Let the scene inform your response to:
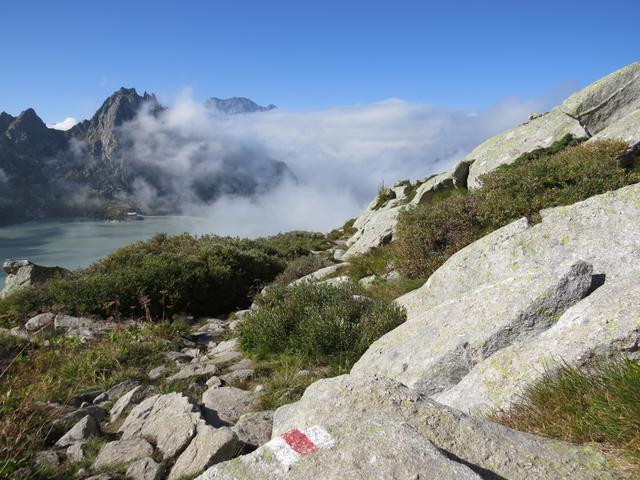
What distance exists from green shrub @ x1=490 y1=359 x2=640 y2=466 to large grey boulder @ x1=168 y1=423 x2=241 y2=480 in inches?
99.9

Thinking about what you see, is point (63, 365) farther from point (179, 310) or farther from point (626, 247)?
point (626, 247)

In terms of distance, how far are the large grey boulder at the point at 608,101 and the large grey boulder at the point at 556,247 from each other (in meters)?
15.8

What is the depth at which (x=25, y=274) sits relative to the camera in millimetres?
18406

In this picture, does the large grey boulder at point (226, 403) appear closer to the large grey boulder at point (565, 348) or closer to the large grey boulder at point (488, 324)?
the large grey boulder at point (488, 324)

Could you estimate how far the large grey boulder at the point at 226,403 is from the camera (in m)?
5.83

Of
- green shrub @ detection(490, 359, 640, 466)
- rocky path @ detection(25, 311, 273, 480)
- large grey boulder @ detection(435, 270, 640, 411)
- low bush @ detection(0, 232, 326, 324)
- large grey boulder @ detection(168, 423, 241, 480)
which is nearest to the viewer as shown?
green shrub @ detection(490, 359, 640, 466)

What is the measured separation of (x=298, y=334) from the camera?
8.62 metres

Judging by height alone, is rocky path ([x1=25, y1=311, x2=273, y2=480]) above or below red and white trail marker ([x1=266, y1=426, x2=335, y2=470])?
below

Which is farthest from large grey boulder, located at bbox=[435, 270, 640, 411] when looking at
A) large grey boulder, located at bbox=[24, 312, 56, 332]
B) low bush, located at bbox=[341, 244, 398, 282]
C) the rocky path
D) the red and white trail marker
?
large grey boulder, located at bbox=[24, 312, 56, 332]

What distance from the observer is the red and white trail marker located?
2447mm

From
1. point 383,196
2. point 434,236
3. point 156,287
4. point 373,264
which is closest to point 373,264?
point 373,264

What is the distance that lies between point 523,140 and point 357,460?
2261 cm

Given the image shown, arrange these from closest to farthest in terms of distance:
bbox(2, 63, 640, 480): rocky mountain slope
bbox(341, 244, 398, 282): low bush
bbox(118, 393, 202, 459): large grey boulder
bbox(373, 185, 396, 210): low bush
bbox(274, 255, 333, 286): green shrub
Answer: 1. bbox(2, 63, 640, 480): rocky mountain slope
2. bbox(118, 393, 202, 459): large grey boulder
3. bbox(341, 244, 398, 282): low bush
4. bbox(274, 255, 333, 286): green shrub
5. bbox(373, 185, 396, 210): low bush

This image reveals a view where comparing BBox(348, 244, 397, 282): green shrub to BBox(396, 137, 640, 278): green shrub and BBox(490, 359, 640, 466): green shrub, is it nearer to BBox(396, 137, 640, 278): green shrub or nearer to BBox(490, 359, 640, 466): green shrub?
BBox(396, 137, 640, 278): green shrub
